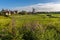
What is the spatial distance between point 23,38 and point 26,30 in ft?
2.24

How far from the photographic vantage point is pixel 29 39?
14766mm

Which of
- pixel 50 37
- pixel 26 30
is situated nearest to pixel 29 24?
pixel 26 30

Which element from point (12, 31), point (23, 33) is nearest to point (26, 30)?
point (23, 33)

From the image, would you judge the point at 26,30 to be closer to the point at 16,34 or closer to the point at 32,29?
the point at 32,29

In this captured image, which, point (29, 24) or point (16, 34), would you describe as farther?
point (29, 24)

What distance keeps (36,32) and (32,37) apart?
1.22ft

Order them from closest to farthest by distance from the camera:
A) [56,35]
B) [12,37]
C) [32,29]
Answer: [12,37]
[32,29]
[56,35]

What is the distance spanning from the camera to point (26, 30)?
50.1 ft

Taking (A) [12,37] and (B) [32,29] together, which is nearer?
(A) [12,37]

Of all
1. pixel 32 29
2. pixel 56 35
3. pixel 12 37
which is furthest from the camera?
pixel 56 35

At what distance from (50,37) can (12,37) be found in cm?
252

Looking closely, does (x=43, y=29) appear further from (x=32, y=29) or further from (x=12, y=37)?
(x=12, y=37)

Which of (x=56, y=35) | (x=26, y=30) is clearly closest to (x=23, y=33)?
(x=26, y=30)

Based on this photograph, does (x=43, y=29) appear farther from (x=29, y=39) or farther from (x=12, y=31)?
(x=12, y=31)
